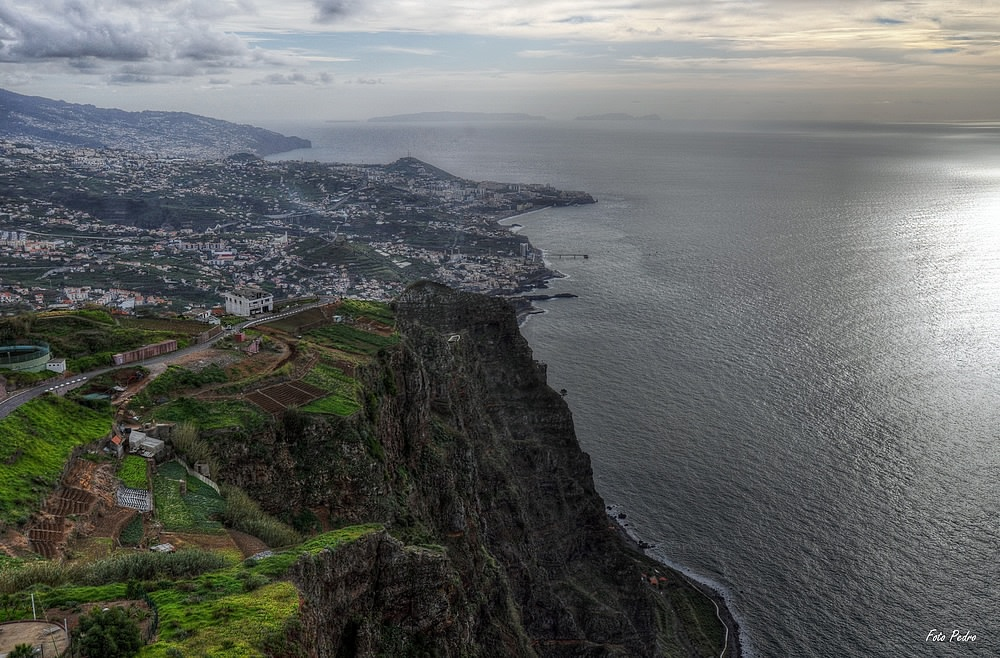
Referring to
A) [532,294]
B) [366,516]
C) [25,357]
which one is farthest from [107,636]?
[532,294]

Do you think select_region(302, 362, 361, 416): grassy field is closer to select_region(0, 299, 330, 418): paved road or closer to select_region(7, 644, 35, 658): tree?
select_region(0, 299, 330, 418): paved road

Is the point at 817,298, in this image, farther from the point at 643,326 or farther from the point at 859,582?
the point at 859,582

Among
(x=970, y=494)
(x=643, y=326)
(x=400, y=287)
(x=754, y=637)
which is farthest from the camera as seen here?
(x=400, y=287)

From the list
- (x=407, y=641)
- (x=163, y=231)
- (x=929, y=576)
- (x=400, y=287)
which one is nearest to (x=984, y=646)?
(x=929, y=576)

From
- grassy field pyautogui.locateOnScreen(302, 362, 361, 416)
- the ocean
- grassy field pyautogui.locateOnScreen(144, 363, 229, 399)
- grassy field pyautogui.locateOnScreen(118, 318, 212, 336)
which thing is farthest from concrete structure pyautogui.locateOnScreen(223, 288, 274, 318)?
the ocean

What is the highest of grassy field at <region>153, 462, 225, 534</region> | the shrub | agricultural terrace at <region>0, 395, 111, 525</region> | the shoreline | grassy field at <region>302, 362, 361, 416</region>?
grassy field at <region>302, 362, 361, 416</region>

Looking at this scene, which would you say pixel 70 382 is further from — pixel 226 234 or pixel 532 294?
pixel 226 234

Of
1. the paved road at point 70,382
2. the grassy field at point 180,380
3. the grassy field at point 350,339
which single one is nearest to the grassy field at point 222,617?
the grassy field at point 180,380

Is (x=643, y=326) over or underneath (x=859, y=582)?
over
